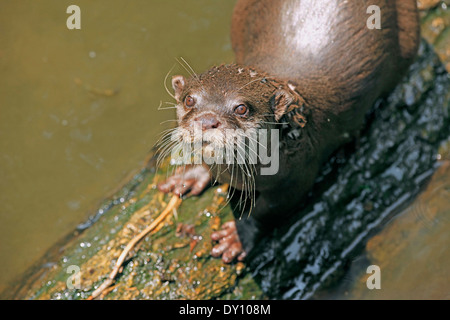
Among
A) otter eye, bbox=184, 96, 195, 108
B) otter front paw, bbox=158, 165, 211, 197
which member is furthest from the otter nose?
otter front paw, bbox=158, 165, 211, 197

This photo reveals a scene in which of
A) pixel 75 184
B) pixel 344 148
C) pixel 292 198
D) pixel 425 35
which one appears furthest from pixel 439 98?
pixel 75 184

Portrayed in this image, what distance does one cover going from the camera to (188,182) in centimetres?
371

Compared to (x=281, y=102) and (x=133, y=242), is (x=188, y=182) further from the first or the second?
(x=281, y=102)

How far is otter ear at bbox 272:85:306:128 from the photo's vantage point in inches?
109

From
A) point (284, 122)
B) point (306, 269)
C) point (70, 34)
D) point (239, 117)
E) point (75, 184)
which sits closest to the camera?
point (239, 117)

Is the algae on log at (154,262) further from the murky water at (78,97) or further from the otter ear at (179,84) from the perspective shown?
the otter ear at (179,84)

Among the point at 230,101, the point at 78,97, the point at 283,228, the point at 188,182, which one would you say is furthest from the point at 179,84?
the point at 78,97

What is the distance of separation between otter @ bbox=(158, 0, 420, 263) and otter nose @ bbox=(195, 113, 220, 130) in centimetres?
8

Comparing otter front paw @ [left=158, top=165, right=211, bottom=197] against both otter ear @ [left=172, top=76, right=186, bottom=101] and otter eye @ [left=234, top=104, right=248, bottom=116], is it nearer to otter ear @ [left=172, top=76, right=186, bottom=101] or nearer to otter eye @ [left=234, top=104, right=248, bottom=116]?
otter ear @ [left=172, top=76, right=186, bottom=101]

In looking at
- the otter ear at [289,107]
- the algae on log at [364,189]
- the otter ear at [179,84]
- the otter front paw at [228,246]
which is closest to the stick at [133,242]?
the otter front paw at [228,246]

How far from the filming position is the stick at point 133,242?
3.41m

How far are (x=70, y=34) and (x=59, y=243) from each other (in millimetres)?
1830
